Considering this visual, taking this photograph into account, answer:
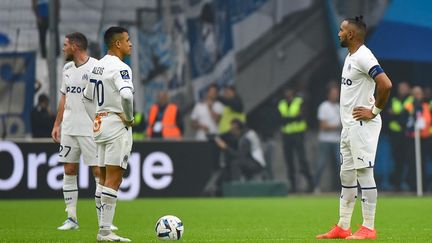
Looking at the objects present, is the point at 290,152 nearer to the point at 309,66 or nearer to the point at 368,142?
the point at 309,66

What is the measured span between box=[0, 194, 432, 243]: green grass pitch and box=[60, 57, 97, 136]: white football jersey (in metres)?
1.27

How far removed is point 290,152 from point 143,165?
4.67 metres

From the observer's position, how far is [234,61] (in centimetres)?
2623

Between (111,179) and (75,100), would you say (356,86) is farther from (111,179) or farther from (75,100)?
(75,100)

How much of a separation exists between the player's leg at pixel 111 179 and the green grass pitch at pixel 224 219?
0.63 m

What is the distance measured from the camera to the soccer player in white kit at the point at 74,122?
1421 centimetres

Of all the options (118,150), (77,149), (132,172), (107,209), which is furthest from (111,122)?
(132,172)

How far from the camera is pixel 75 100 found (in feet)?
47.1

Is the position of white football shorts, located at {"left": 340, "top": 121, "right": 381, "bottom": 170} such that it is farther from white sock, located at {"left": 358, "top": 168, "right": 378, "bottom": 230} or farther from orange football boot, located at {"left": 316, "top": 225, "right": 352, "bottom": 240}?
orange football boot, located at {"left": 316, "top": 225, "right": 352, "bottom": 240}

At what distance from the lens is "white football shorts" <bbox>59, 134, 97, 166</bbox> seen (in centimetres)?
1431

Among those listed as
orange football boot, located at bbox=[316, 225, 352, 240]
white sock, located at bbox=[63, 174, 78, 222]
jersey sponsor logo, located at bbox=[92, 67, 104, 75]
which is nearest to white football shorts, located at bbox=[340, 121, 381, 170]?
orange football boot, located at bbox=[316, 225, 352, 240]

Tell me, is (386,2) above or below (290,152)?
above

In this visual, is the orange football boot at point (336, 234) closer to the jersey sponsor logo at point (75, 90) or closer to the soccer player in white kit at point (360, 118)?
the soccer player in white kit at point (360, 118)

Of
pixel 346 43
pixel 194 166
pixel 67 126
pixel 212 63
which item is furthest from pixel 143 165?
pixel 346 43
